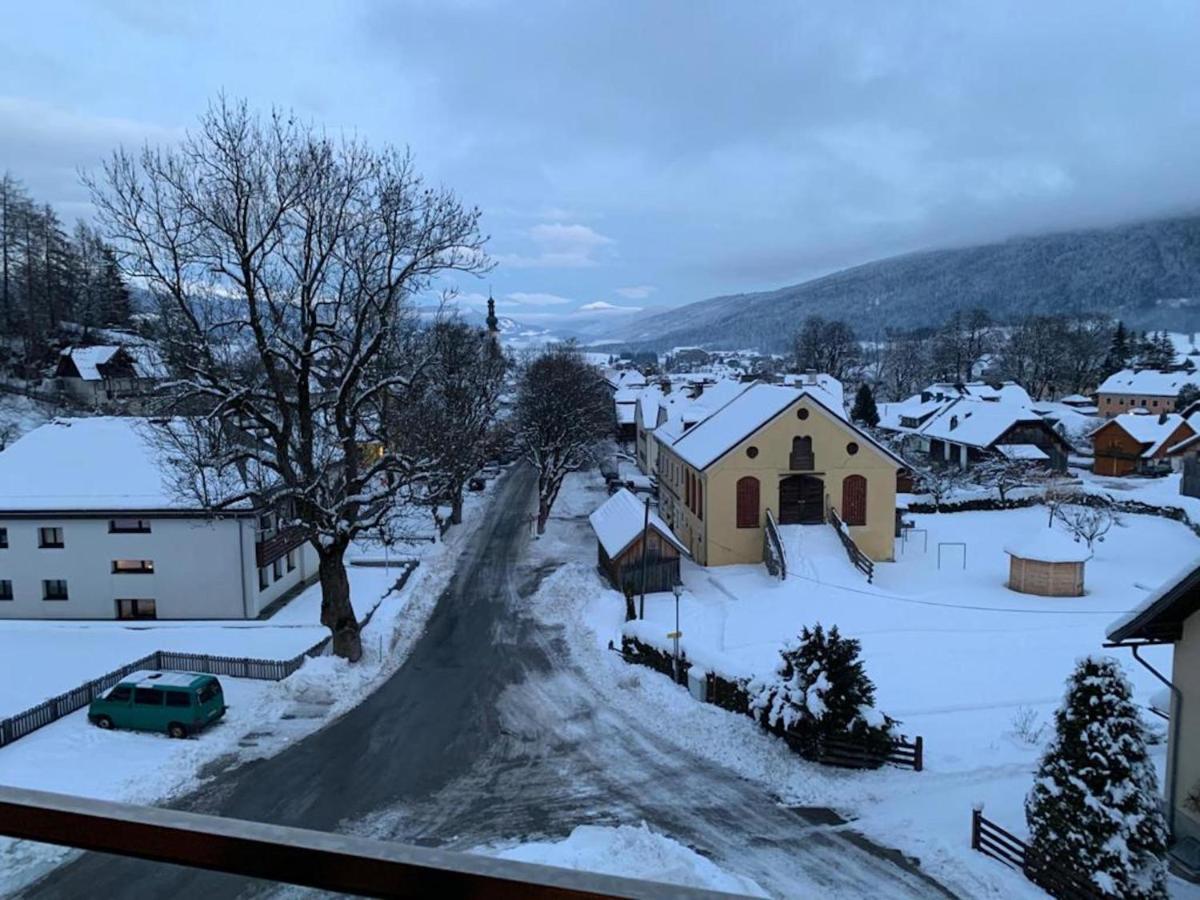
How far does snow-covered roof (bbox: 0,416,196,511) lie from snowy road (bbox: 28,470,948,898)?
1121 cm

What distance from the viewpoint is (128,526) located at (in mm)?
26000

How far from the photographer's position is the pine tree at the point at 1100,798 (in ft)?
35.0

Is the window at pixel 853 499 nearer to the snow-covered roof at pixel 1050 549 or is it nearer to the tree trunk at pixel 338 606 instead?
the snow-covered roof at pixel 1050 549

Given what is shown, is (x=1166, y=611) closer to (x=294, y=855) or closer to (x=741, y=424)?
(x=294, y=855)

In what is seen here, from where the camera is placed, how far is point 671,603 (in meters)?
28.5

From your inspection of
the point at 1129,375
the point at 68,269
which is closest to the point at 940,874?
the point at 68,269

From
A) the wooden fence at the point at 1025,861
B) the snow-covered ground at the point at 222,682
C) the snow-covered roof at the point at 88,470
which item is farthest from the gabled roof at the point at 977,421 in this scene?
the snow-covered roof at the point at 88,470

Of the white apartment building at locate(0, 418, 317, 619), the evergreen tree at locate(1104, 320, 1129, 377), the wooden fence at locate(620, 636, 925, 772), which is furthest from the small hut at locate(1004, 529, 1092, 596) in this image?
the evergreen tree at locate(1104, 320, 1129, 377)

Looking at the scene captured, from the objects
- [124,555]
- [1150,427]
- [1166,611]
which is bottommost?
[124,555]

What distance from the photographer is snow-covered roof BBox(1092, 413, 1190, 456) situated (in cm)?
5803

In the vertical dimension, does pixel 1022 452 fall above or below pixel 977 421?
below

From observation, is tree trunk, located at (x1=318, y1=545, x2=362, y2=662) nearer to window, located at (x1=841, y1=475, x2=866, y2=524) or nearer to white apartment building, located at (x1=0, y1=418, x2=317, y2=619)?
white apartment building, located at (x1=0, y1=418, x2=317, y2=619)

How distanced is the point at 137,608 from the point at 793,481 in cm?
2452

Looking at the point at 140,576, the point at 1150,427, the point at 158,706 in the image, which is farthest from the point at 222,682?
the point at 1150,427
